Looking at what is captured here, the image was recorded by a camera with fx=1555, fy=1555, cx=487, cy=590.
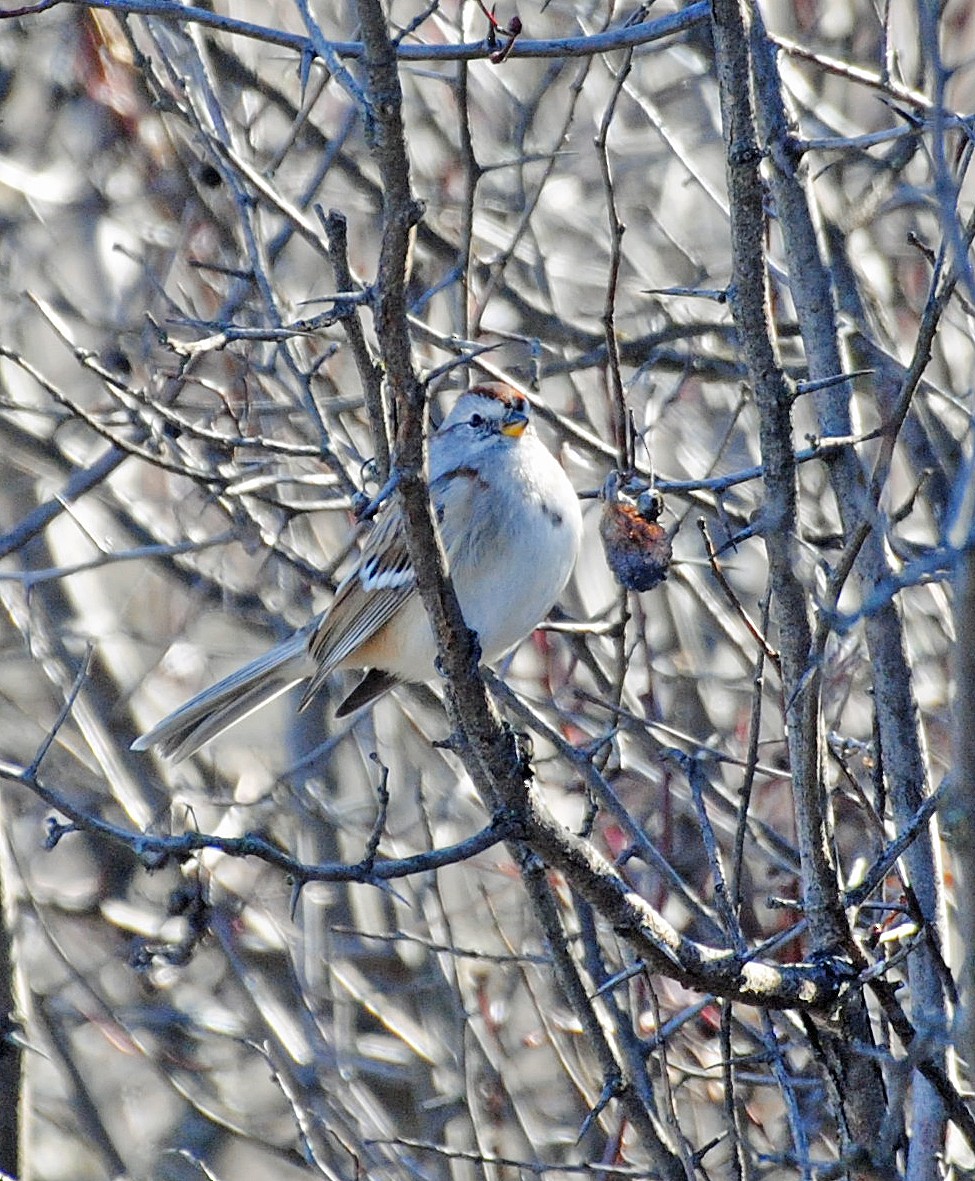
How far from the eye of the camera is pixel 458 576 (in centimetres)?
397

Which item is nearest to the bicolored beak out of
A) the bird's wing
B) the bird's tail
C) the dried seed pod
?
the bird's wing

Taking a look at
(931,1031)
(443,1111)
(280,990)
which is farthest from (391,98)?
(280,990)

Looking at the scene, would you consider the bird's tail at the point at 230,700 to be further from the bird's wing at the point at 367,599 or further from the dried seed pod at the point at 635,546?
the dried seed pod at the point at 635,546

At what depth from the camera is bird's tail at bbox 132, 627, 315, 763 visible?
4211 millimetres

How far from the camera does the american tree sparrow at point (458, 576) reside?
3873 mm

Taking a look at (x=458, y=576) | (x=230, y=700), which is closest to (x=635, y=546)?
(x=458, y=576)

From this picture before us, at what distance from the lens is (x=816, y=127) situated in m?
5.00

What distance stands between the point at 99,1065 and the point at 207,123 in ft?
12.2

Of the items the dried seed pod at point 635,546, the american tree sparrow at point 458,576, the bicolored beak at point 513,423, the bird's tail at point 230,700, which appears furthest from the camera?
the bird's tail at point 230,700

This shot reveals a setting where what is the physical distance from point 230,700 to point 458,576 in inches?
30.8

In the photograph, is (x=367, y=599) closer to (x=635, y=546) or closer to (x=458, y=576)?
(x=458, y=576)

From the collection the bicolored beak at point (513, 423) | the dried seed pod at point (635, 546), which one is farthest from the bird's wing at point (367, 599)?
the dried seed pod at point (635, 546)

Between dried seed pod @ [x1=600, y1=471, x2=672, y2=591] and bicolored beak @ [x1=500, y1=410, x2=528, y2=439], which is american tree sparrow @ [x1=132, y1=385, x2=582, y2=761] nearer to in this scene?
bicolored beak @ [x1=500, y1=410, x2=528, y2=439]

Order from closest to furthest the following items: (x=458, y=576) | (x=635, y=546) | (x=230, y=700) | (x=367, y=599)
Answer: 1. (x=635, y=546)
2. (x=458, y=576)
3. (x=367, y=599)
4. (x=230, y=700)
